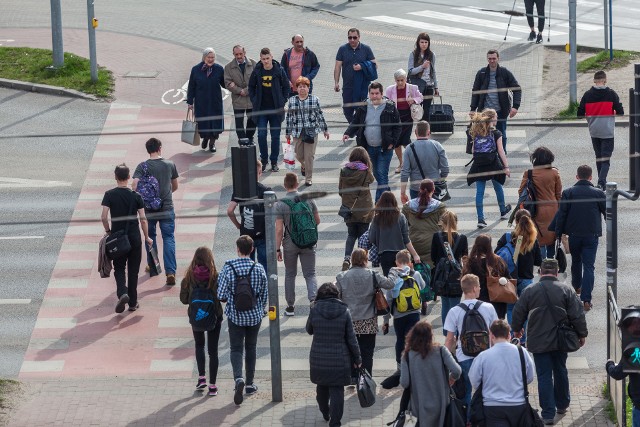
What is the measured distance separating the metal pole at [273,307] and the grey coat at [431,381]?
223 cm

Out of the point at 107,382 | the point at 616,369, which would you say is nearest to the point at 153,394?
the point at 107,382

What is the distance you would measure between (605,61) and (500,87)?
6.28 m

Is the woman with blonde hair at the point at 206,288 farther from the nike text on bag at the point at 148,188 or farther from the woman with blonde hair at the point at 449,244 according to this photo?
the nike text on bag at the point at 148,188

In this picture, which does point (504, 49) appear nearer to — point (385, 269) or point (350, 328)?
point (385, 269)

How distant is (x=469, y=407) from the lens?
555 inches

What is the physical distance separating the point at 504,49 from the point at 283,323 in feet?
42.8

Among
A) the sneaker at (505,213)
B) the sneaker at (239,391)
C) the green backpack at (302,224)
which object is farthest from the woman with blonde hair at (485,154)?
the sneaker at (239,391)

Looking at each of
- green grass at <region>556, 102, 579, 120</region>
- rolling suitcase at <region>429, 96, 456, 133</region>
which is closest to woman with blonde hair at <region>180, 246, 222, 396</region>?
rolling suitcase at <region>429, 96, 456, 133</region>

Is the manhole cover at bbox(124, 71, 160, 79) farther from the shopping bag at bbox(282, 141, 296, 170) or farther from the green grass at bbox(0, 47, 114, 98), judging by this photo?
the shopping bag at bbox(282, 141, 296, 170)

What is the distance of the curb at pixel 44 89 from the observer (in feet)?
86.8

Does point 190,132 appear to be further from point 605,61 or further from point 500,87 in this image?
point 605,61

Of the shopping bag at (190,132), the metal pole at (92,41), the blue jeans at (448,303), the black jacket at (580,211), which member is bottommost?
the blue jeans at (448,303)

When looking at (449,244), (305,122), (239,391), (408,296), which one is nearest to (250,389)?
(239,391)

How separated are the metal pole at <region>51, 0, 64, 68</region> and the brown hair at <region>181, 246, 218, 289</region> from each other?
12.3 metres
